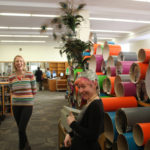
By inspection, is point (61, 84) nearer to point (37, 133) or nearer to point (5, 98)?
point (5, 98)

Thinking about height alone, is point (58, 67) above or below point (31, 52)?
below

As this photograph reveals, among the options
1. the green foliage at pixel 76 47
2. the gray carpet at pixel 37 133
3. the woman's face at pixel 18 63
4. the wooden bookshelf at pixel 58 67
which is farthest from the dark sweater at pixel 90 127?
the wooden bookshelf at pixel 58 67

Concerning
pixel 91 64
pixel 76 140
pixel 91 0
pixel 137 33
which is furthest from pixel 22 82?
pixel 137 33

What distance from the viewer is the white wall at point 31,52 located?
1325 centimetres

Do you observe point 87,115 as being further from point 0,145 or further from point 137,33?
point 137,33

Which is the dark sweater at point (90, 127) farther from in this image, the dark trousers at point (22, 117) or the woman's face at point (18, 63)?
the woman's face at point (18, 63)

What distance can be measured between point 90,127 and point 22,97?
5.25ft

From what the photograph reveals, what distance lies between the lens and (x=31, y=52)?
44.2 ft

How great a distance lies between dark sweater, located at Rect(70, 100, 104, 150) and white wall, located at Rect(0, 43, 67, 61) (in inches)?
496

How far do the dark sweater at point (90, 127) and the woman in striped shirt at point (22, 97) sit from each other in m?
1.42

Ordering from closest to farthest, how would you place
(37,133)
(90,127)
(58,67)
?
(90,127) < (37,133) < (58,67)

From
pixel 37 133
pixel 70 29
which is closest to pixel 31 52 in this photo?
pixel 37 133

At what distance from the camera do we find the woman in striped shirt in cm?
244

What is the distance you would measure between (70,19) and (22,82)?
1394mm
